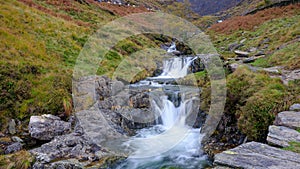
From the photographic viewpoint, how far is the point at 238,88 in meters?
7.50

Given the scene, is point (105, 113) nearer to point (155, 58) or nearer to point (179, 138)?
point (179, 138)

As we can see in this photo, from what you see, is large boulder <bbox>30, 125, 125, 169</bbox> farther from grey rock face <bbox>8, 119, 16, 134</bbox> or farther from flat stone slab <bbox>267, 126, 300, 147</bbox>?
flat stone slab <bbox>267, 126, 300, 147</bbox>

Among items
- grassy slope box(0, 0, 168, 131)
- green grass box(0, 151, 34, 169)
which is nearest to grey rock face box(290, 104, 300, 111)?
green grass box(0, 151, 34, 169)

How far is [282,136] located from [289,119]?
829 millimetres

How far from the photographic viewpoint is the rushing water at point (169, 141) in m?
7.16

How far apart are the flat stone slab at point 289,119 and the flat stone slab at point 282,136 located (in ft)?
0.61

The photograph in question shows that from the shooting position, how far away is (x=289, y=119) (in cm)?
482

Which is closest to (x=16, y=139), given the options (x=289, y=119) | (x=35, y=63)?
(x=35, y=63)

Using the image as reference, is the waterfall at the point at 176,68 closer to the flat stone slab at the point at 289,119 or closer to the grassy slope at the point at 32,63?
the grassy slope at the point at 32,63

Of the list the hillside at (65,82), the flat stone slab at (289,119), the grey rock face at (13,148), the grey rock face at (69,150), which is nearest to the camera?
the flat stone slab at (289,119)

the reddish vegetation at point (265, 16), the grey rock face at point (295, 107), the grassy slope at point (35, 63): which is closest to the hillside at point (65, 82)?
the grassy slope at point (35, 63)

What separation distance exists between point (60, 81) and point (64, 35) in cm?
869

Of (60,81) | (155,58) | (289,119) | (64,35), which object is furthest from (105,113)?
(155,58)

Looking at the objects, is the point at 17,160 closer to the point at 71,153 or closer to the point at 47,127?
the point at 71,153
